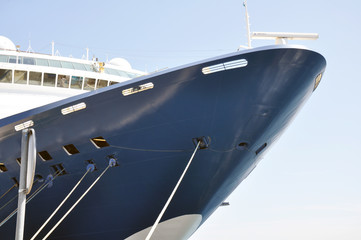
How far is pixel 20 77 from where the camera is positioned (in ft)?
42.8

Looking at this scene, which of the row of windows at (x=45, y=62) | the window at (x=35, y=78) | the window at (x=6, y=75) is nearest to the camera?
the window at (x=6, y=75)

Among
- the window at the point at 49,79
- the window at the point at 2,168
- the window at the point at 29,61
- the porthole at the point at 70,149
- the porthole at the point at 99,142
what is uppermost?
the window at the point at 29,61

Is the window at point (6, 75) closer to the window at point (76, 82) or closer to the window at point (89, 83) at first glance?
the window at point (76, 82)

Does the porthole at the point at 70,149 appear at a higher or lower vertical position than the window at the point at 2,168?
higher

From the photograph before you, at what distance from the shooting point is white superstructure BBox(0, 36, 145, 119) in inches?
482

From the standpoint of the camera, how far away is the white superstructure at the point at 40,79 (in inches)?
482

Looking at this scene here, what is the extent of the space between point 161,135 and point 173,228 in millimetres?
2955

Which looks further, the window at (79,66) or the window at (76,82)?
the window at (79,66)

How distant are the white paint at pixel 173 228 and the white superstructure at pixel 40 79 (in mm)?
5191

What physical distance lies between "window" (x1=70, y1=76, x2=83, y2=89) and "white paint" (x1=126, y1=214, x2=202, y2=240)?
18.7ft

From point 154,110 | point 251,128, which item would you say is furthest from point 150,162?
point 251,128

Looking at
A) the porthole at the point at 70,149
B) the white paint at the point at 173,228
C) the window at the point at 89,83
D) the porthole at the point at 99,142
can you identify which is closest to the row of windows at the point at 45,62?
the window at the point at 89,83

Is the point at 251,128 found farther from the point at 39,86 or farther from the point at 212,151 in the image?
the point at 39,86

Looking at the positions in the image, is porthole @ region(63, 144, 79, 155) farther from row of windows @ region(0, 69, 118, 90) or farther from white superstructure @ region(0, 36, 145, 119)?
row of windows @ region(0, 69, 118, 90)
